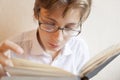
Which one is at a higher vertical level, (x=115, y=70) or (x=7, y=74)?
(x=7, y=74)

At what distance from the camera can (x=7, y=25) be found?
3.14 feet

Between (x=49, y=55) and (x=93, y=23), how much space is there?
317 mm

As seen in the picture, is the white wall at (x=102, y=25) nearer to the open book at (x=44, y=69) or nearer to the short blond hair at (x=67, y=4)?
the short blond hair at (x=67, y=4)

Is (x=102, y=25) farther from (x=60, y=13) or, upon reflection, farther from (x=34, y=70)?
(x=34, y=70)

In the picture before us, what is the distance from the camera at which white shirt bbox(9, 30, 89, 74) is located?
889 mm

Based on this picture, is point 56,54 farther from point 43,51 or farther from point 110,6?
point 110,6

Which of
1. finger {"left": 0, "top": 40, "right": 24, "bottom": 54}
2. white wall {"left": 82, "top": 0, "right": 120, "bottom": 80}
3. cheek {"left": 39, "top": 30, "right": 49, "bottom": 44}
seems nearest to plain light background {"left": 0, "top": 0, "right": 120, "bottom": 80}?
white wall {"left": 82, "top": 0, "right": 120, "bottom": 80}

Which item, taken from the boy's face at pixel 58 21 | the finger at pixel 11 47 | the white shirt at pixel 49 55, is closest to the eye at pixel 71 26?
the boy's face at pixel 58 21

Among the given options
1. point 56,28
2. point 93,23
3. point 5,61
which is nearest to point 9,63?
point 5,61

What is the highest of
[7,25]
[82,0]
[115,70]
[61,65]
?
[82,0]

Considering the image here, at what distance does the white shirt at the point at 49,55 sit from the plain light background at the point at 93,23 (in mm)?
89

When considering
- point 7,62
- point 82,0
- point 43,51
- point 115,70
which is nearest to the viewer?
point 7,62

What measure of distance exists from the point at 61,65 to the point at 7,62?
1.23 feet

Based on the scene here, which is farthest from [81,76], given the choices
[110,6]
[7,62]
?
[110,6]
